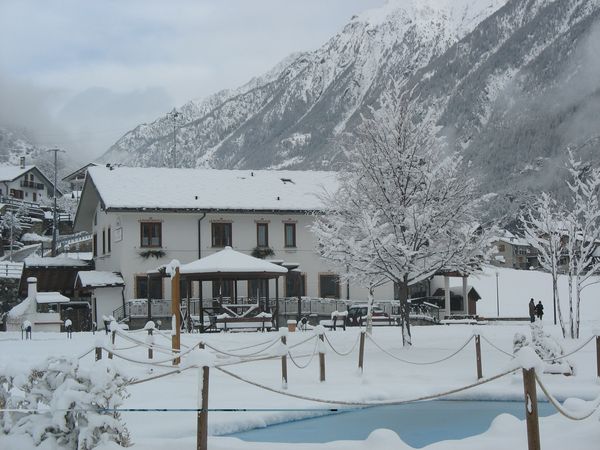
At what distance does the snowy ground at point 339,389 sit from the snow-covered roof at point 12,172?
73094 millimetres

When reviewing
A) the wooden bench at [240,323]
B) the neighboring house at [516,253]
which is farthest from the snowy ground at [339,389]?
the neighboring house at [516,253]

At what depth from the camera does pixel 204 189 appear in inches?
1601

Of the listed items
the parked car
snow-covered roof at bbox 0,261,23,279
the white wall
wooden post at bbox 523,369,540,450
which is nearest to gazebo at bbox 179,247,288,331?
the parked car

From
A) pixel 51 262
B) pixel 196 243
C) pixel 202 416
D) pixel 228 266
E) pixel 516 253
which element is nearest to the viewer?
pixel 202 416

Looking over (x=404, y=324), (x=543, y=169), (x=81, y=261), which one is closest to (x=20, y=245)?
(x=81, y=261)

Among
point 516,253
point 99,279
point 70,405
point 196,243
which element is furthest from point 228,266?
point 516,253

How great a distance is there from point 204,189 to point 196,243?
10.8 ft

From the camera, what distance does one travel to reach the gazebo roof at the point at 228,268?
28.2 meters

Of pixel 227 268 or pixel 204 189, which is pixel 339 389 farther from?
pixel 204 189

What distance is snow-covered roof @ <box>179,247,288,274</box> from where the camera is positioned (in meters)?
28.2

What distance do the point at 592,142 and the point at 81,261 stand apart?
383 feet

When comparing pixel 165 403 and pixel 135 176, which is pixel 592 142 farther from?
pixel 165 403

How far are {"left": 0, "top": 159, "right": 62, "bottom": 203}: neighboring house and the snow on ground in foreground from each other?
7288 cm

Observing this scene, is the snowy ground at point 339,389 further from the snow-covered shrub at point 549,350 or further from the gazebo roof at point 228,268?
the gazebo roof at point 228,268
